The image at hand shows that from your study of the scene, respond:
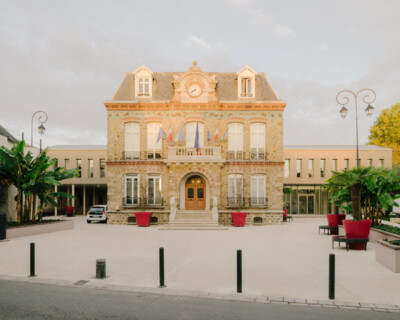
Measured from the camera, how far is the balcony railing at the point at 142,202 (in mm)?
25000

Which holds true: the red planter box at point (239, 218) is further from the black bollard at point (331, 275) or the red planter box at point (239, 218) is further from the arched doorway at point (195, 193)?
the black bollard at point (331, 275)

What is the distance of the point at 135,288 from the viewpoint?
8.13 meters

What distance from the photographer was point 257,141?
25.4 m

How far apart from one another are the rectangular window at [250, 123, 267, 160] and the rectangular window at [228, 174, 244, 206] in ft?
6.39

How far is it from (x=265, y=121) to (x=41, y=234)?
16.6 metres

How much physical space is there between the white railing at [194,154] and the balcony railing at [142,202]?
3349 mm

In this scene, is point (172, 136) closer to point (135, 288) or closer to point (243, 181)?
point (243, 181)

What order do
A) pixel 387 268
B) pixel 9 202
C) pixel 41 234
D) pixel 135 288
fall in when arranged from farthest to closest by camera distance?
pixel 9 202 → pixel 41 234 → pixel 387 268 → pixel 135 288

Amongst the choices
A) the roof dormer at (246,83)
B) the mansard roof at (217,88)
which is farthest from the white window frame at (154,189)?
the roof dormer at (246,83)

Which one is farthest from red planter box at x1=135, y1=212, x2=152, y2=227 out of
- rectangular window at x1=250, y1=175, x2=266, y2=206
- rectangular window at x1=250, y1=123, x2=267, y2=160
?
rectangular window at x1=250, y1=123, x2=267, y2=160

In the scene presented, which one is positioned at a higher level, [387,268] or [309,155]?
[309,155]

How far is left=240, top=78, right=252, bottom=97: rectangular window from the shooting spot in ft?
85.3

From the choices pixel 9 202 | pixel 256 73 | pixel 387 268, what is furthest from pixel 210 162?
pixel 387 268

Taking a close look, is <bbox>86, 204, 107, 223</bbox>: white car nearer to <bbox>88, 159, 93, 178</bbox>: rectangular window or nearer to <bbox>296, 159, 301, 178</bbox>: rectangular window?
<bbox>88, 159, 93, 178</bbox>: rectangular window
